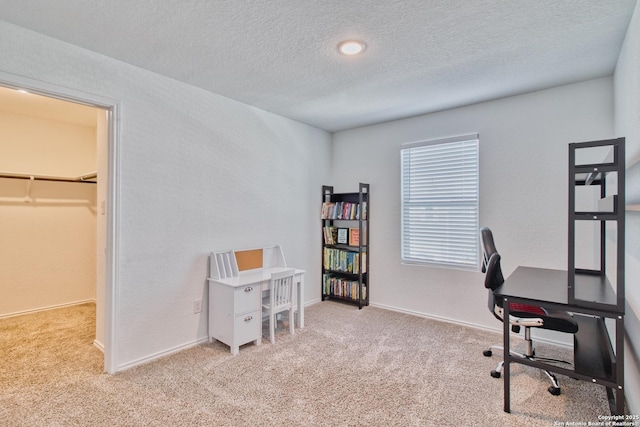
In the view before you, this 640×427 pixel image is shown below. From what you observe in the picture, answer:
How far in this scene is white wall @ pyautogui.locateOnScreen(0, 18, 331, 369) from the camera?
230cm

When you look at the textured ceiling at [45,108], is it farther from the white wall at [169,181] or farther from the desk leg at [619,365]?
the desk leg at [619,365]

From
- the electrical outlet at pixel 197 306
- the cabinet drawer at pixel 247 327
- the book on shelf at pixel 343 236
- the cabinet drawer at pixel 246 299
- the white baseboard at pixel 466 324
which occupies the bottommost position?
the white baseboard at pixel 466 324

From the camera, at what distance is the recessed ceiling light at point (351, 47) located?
7.04ft

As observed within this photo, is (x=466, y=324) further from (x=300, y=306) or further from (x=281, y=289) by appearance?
(x=281, y=289)

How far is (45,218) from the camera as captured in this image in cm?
395

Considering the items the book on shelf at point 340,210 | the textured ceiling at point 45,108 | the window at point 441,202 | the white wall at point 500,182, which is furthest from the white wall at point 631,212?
the textured ceiling at point 45,108

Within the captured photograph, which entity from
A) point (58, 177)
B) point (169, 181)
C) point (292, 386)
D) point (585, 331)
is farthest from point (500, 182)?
point (58, 177)

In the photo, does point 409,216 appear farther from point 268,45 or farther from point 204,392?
point 204,392

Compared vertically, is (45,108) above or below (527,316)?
above

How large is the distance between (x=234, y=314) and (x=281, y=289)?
55 cm

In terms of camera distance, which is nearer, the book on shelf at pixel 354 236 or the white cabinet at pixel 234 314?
the white cabinet at pixel 234 314

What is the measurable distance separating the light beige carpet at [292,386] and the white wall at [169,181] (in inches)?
16.4

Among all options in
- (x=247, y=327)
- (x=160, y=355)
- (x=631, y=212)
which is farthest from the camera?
(x=247, y=327)

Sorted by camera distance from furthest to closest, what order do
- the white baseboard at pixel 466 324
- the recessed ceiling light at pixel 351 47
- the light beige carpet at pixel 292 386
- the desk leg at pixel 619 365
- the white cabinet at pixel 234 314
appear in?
the white baseboard at pixel 466 324
the white cabinet at pixel 234 314
the recessed ceiling light at pixel 351 47
the light beige carpet at pixel 292 386
the desk leg at pixel 619 365
